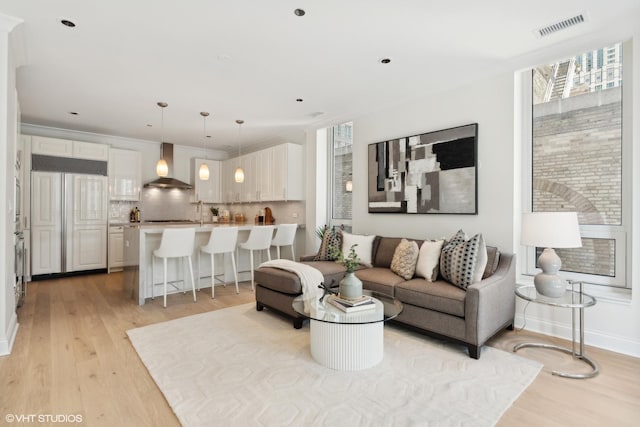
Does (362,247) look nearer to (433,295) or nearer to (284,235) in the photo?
(433,295)

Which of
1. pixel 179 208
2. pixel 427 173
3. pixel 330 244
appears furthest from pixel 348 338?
pixel 179 208

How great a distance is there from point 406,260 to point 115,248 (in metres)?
5.44

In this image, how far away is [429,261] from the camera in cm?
321

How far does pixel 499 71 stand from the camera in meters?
3.36

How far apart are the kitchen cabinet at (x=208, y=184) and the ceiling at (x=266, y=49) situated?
98.0 inches

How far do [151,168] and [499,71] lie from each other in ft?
21.4

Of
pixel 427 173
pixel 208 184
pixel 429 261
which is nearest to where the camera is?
pixel 429 261

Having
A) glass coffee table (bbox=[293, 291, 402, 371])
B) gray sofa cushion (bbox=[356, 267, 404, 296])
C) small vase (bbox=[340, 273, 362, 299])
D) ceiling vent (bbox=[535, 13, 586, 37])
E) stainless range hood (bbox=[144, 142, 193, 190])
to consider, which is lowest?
glass coffee table (bbox=[293, 291, 402, 371])

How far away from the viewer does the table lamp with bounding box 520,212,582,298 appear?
8.11ft

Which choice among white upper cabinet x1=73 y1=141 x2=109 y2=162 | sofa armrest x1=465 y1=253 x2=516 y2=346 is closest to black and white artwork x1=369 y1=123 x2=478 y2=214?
sofa armrest x1=465 y1=253 x2=516 y2=346

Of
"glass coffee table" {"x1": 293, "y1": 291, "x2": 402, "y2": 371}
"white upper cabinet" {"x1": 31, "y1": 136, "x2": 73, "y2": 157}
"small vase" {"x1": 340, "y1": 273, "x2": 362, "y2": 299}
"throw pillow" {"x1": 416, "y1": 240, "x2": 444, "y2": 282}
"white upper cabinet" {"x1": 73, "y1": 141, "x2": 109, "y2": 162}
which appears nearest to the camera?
"glass coffee table" {"x1": 293, "y1": 291, "x2": 402, "y2": 371}

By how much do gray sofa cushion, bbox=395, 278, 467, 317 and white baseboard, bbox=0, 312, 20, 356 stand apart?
3312mm

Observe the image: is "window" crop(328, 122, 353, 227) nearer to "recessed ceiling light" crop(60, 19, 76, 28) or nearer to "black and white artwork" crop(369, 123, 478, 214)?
"black and white artwork" crop(369, 123, 478, 214)

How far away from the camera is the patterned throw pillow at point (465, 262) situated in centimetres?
286
